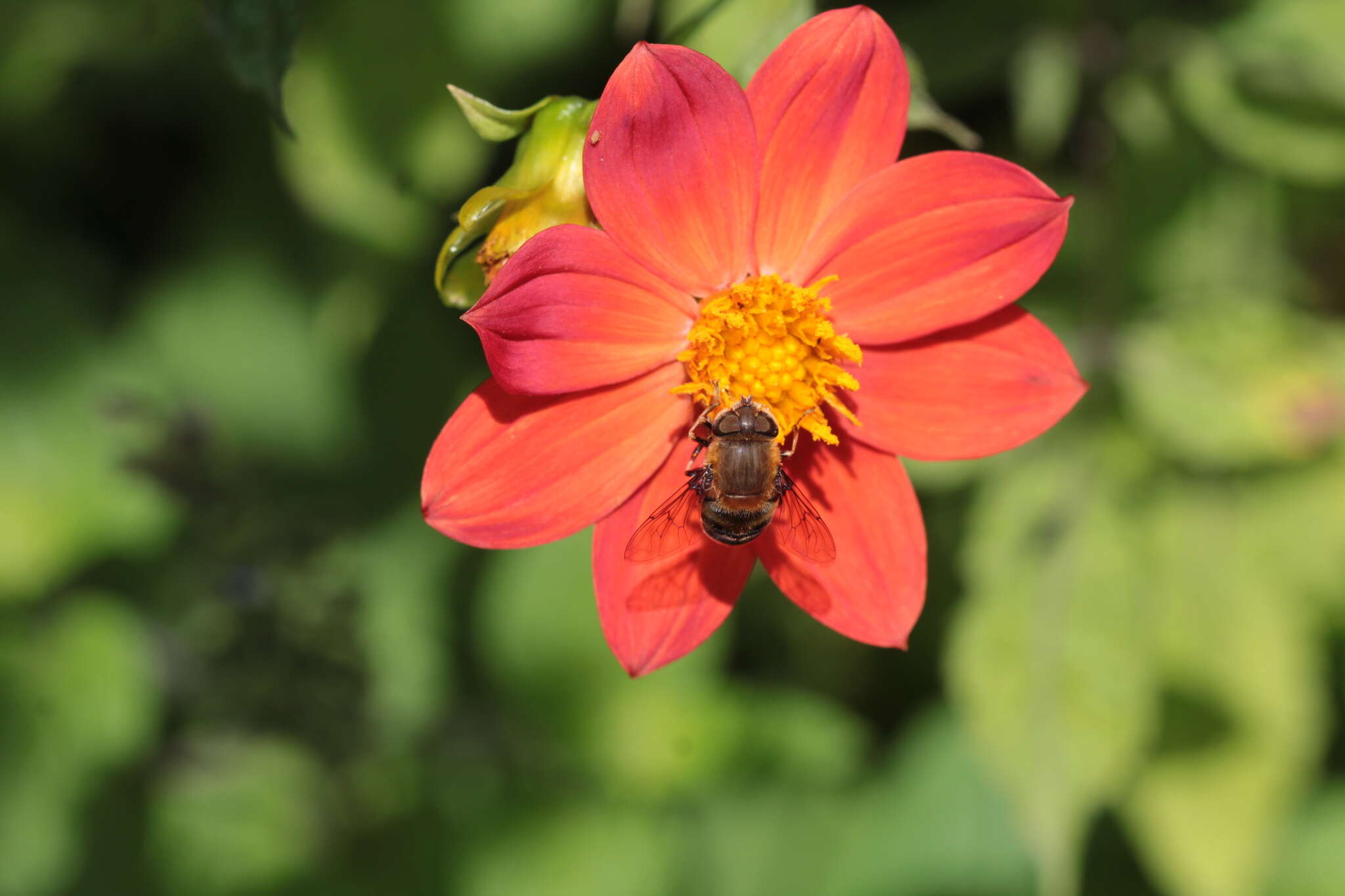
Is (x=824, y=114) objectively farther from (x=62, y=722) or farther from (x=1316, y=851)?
(x=1316, y=851)

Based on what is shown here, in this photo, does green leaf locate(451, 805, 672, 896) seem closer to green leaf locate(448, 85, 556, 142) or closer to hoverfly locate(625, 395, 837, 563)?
hoverfly locate(625, 395, 837, 563)

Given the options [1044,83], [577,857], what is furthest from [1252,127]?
[577,857]

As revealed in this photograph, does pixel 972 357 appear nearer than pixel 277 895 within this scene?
Yes

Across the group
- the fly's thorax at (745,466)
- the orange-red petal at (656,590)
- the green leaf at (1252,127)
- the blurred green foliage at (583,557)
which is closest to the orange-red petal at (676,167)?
the fly's thorax at (745,466)

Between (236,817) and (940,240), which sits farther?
(236,817)

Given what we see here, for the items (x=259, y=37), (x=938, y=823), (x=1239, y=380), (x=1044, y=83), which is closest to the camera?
(x=259, y=37)

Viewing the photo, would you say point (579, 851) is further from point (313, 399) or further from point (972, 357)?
point (972, 357)

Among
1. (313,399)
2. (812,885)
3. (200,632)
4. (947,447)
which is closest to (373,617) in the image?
(200,632)
